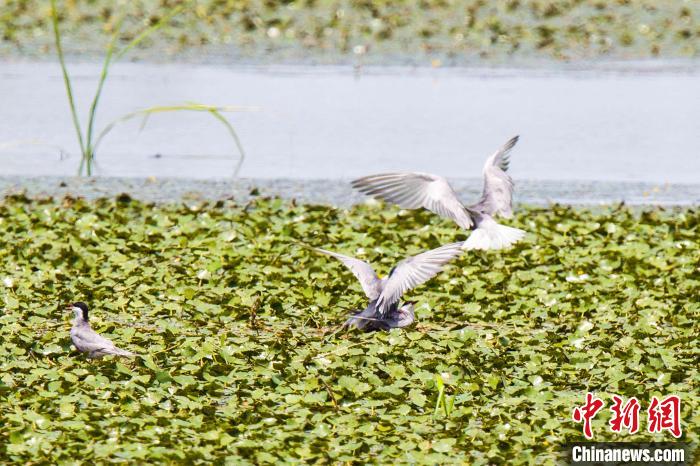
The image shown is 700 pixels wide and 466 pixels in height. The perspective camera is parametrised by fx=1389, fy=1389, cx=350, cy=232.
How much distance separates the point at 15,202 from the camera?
11.3 m

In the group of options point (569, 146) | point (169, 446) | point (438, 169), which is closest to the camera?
point (169, 446)

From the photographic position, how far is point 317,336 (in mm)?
7770

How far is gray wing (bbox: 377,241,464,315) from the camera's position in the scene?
24.8 ft

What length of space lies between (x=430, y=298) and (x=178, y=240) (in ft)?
7.18

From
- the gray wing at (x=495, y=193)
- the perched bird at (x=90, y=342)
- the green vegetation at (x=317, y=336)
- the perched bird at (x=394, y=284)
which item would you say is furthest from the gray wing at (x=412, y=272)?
the perched bird at (x=90, y=342)

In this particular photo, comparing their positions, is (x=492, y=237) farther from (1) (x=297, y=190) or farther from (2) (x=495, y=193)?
(1) (x=297, y=190)

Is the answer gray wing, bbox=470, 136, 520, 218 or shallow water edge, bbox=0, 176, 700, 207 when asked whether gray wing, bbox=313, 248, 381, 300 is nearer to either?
gray wing, bbox=470, 136, 520, 218

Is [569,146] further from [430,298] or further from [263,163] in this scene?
[430,298]

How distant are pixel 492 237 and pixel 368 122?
7.99 meters

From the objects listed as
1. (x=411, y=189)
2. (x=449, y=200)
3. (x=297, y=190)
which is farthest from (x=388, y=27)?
(x=449, y=200)

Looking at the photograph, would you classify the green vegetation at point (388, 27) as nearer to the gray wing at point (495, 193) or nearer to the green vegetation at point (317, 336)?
the green vegetation at point (317, 336)

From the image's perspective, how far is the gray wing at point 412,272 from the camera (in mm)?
7559

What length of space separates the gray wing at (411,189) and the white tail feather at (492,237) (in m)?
0.10

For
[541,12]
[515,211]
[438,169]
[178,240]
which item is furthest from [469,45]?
[178,240]
